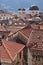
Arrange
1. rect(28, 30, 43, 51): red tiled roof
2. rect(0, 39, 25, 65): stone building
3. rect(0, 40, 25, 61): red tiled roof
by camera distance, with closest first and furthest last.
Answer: rect(28, 30, 43, 51): red tiled roof, rect(0, 39, 25, 65): stone building, rect(0, 40, 25, 61): red tiled roof

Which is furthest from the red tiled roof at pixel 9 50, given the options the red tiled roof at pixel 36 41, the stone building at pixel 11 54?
the red tiled roof at pixel 36 41

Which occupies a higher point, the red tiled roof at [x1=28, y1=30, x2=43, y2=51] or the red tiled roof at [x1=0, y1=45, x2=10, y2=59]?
the red tiled roof at [x1=28, y1=30, x2=43, y2=51]

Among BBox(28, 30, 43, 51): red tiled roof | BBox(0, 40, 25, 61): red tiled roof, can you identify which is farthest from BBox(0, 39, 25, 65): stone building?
BBox(28, 30, 43, 51): red tiled roof

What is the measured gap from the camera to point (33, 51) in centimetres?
2231

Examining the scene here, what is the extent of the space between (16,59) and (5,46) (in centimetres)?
144

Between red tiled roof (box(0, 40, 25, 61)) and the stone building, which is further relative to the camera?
red tiled roof (box(0, 40, 25, 61))

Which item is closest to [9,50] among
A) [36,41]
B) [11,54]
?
[11,54]

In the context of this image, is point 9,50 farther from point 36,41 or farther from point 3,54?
point 36,41

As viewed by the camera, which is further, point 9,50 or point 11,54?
point 9,50

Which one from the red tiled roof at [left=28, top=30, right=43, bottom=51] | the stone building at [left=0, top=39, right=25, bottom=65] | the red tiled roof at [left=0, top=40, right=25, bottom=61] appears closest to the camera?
the red tiled roof at [left=28, top=30, right=43, bottom=51]

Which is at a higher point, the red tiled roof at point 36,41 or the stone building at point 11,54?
the red tiled roof at point 36,41

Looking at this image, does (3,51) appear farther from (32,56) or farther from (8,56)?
(32,56)

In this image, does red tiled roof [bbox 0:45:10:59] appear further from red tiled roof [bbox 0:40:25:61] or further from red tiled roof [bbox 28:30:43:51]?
red tiled roof [bbox 28:30:43:51]

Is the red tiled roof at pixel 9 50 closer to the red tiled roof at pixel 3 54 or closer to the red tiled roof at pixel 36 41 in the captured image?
the red tiled roof at pixel 3 54
